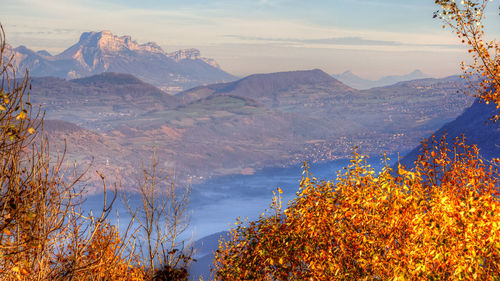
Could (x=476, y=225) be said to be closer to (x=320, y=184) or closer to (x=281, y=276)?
(x=281, y=276)

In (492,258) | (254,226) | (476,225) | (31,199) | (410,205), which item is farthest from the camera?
(254,226)

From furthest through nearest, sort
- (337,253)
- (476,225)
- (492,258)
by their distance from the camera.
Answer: (337,253), (492,258), (476,225)

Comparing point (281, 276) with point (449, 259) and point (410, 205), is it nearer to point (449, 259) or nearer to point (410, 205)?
point (410, 205)

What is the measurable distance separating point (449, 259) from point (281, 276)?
9.70 meters

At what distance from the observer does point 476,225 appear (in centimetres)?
1564

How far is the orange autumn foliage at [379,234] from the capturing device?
47.9ft

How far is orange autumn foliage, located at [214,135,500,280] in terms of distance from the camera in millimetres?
14609

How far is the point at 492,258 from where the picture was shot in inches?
655

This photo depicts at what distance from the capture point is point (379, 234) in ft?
58.0

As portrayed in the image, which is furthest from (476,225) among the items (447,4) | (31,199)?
(31,199)

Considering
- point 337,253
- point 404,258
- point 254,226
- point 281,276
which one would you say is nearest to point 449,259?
point 404,258

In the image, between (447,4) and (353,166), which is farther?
(353,166)

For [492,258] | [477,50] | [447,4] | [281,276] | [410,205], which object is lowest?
[281,276]

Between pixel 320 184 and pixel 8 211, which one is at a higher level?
pixel 8 211
